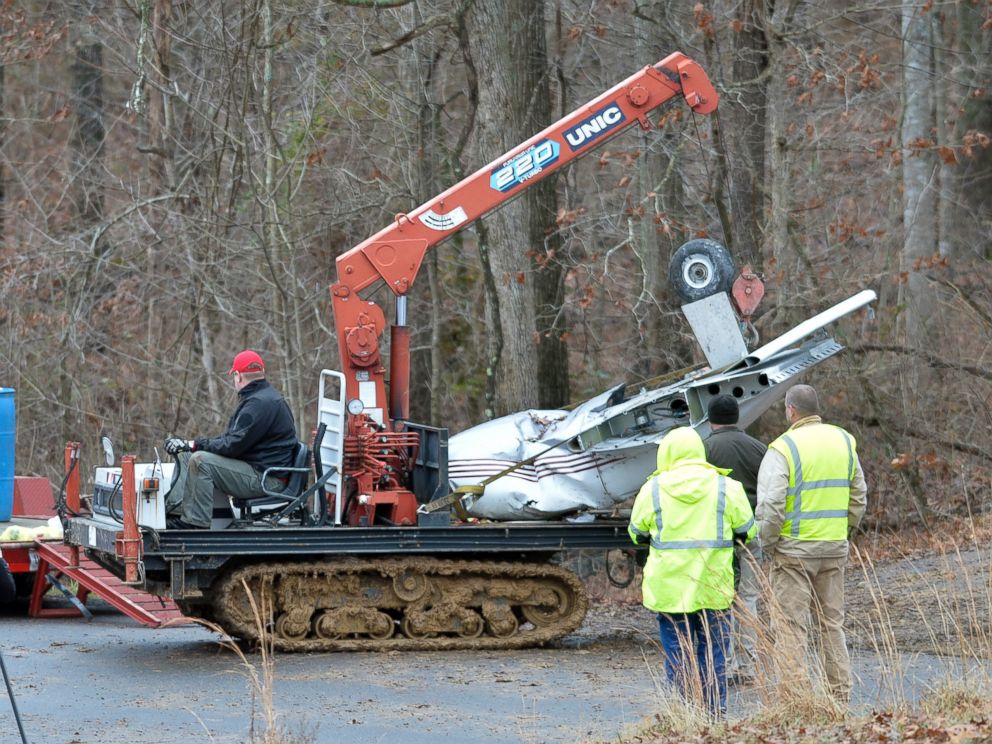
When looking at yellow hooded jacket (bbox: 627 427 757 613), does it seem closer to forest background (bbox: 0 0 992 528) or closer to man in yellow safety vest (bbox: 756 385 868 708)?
man in yellow safety vest (bbox: 756 385 868 708)

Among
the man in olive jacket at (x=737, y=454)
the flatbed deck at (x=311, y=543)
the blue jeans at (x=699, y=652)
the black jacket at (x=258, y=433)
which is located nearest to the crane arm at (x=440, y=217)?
the black jacket at (x=258, y=433)

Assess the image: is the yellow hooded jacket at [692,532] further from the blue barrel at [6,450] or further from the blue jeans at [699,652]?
the blue barrel at [6,450]

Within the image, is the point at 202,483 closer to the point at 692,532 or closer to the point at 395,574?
the point at 395,574

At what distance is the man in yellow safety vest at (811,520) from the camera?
827 centimetres

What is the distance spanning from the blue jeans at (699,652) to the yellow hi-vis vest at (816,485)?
0.77 meters

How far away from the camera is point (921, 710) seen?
720cm

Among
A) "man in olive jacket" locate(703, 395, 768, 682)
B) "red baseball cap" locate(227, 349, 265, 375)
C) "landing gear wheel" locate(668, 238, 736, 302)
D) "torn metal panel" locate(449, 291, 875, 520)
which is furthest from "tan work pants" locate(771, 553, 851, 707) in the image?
"red baseball cap" locate(227, 349, 265, 375)

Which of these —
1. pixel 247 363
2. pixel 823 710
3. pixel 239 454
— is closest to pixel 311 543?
pixel 239 454

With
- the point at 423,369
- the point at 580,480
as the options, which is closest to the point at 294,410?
the point at 423,369

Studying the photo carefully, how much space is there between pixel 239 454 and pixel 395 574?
1.47 metres

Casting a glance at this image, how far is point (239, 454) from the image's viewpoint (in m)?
10.8

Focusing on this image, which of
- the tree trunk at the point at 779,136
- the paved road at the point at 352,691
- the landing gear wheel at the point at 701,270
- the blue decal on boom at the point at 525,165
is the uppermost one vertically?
the tree trunk at the point at 779,136

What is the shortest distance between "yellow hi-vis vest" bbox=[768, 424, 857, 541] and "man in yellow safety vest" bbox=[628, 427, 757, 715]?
0.68 metres

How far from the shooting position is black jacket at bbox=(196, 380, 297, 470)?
1068 cm
